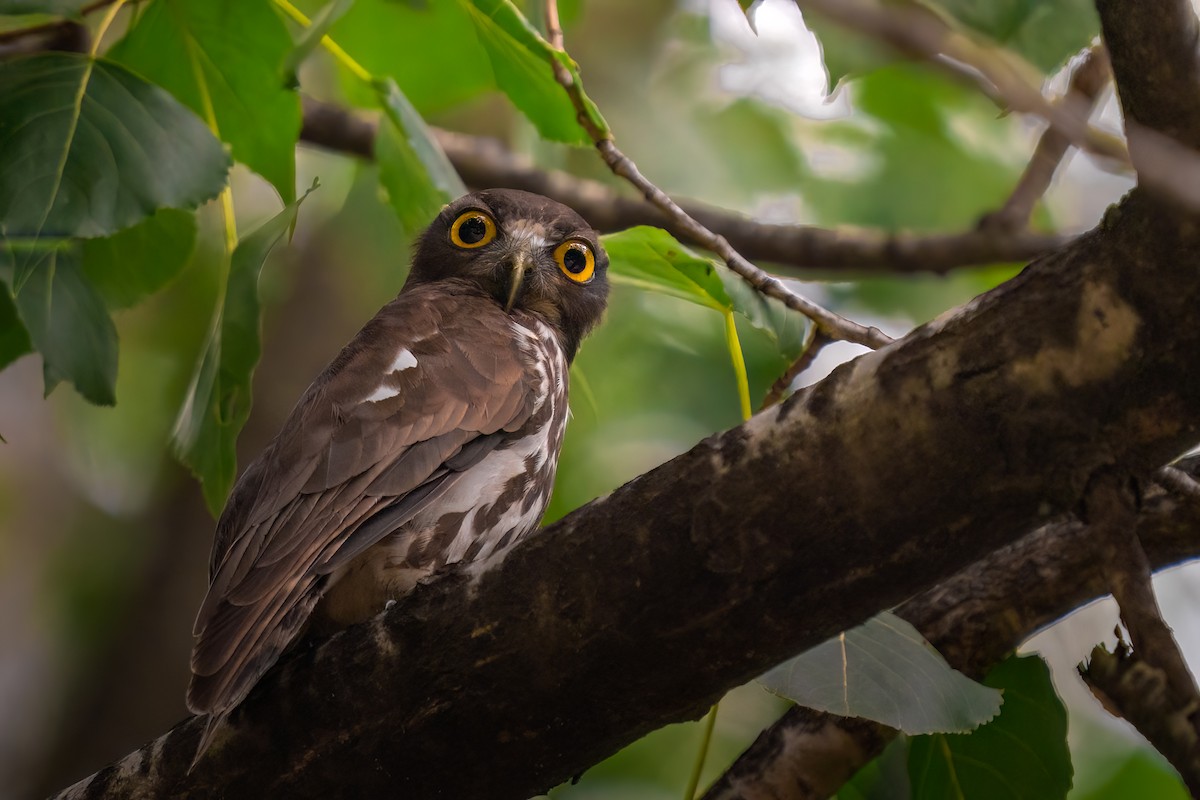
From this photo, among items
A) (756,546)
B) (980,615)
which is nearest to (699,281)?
(756,546)

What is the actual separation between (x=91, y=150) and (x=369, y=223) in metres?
3.04

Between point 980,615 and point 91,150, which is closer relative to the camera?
point 91,150

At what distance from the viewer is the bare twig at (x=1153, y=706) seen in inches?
72.0

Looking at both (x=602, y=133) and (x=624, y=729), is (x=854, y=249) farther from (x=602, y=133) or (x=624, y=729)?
(x=624, y=729)

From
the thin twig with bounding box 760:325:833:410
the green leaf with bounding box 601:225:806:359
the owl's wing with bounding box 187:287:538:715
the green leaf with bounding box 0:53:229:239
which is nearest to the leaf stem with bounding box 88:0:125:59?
the green leaf with bounding box 0:53:229:239

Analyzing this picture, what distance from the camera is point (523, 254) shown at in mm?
4543

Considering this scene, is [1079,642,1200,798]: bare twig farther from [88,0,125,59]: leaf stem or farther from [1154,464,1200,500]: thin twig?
[88,0,125,59]: leaf stem

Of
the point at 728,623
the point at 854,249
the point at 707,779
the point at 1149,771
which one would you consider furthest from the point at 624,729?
the point at 707,779

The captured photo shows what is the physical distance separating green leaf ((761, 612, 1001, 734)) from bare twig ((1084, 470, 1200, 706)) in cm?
73

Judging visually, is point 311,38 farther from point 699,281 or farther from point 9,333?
point 9,333

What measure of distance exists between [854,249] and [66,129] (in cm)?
370

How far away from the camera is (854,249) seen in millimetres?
5750

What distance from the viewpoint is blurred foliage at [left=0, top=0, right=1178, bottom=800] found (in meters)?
3.03

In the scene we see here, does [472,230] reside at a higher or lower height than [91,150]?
higher
